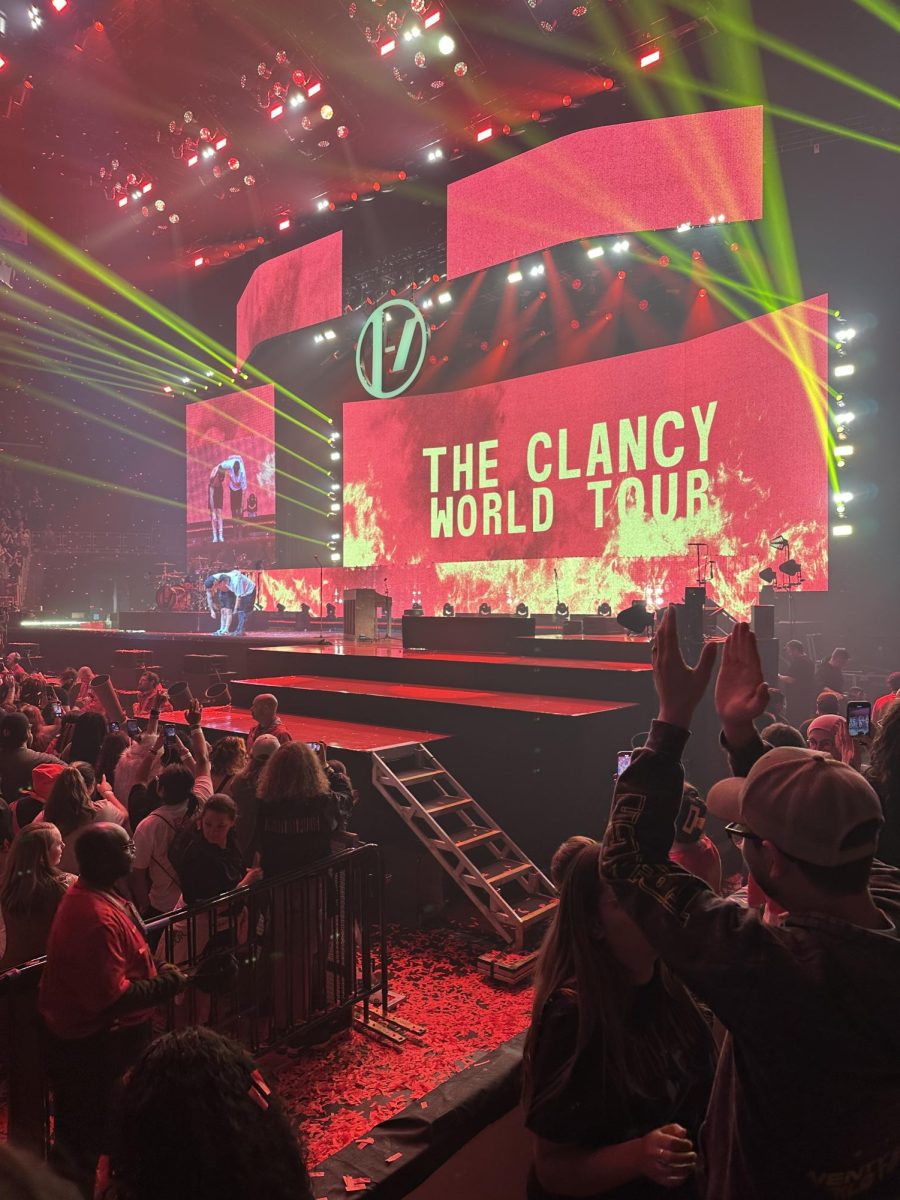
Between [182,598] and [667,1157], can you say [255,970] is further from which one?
[182,598]

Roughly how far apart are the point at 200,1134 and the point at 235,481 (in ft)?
73.8

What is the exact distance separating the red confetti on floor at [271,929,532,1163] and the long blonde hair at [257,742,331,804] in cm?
135

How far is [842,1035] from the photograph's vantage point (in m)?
1.08

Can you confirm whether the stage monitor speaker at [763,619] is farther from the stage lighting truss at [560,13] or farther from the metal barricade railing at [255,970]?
the stage lighting truss at [560,13]

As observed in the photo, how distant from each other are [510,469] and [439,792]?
10.6 m

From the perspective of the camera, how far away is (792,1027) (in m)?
Result: 1.08

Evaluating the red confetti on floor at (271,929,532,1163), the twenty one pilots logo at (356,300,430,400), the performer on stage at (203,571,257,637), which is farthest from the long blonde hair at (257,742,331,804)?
the twenty one pilots logo at (356,300,430,400)

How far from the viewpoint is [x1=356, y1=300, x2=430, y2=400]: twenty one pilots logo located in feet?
56.6

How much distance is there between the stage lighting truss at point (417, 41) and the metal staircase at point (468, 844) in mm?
9308

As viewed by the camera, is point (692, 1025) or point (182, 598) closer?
point (692, 1025)

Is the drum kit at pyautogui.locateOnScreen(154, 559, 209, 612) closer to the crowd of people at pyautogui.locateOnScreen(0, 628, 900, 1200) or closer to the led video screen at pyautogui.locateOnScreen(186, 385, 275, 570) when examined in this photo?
the led video screen at pyautogui.locateOnScreen(186, 385, 275, 570)

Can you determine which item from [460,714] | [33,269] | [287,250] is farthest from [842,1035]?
[33,269]

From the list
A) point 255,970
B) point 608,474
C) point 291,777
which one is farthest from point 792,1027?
point 608,474

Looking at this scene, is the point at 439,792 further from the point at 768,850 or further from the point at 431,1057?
the point at 768,850
